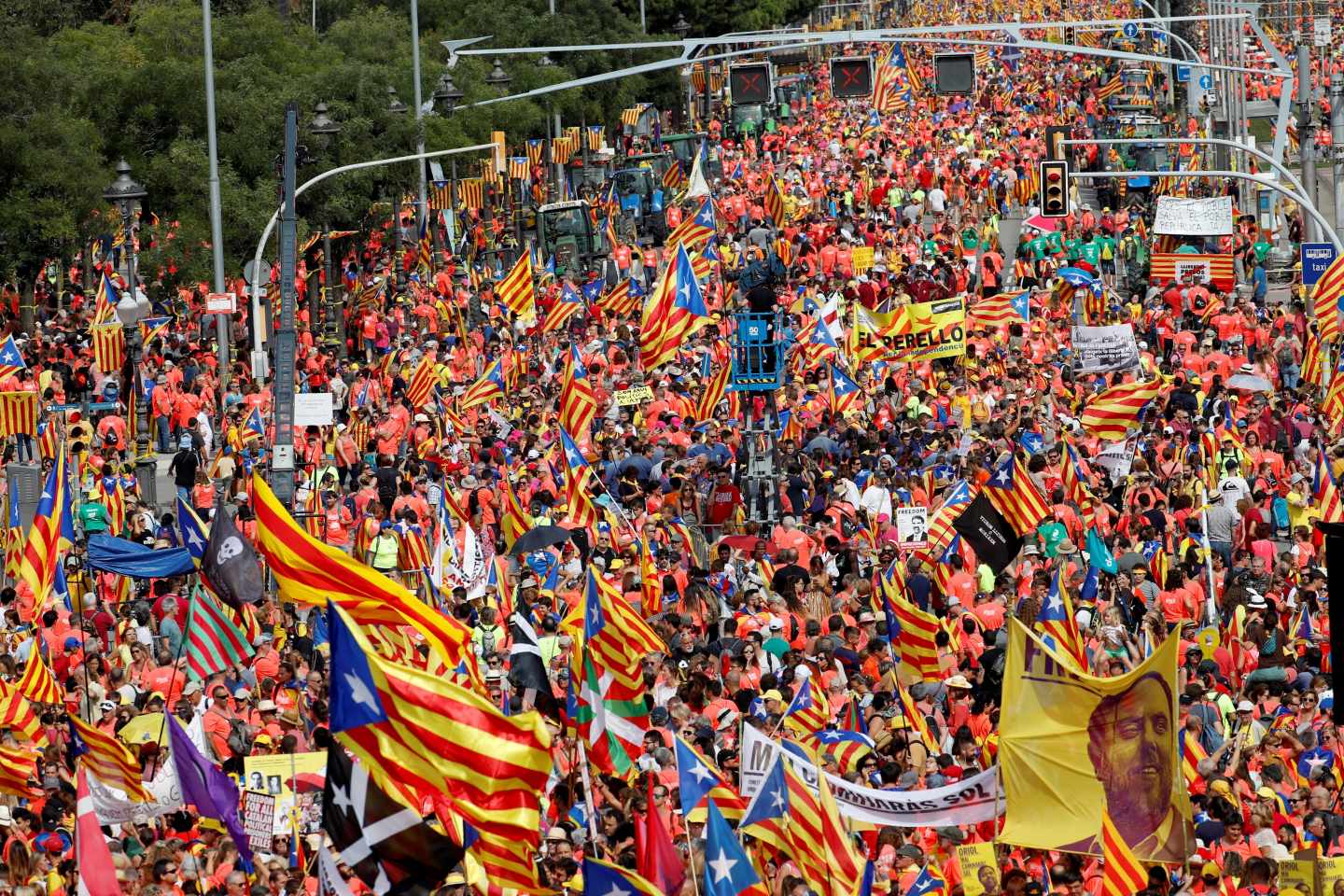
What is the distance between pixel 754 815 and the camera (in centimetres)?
1538

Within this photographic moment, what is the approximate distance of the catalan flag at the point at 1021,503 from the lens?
24250mm

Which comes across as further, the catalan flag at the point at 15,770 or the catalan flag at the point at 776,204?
the catalan flag at the point at 776,204

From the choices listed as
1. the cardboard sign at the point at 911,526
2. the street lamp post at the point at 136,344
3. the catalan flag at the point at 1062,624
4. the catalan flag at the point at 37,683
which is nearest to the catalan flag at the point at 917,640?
the catalan flag at the point at 1062,624

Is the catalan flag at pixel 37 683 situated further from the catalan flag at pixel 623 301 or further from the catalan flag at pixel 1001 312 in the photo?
the catalan flag at pixel 623 301

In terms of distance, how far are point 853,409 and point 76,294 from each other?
22452mm

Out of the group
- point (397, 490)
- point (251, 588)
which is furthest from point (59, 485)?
point (397, 490)

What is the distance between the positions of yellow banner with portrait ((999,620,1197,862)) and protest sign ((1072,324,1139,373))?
17.6 m

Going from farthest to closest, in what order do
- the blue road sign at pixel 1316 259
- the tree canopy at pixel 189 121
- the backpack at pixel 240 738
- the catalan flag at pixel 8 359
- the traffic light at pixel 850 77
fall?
1. the tree canopy at pixel 189 121
2. the traffic light at pixel 850 77
3. the blue road sign at pixel 1316 259
4. the catalan flag at pixel 8 359
5. the backpack at pixel 240 738

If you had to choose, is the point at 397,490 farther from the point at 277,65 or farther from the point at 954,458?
the point at 277,65

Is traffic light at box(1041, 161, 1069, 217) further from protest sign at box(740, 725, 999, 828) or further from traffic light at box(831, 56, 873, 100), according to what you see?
protest sign at box(740, 725, 999, 828)

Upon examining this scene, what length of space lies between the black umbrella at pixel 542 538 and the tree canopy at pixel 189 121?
53.1 feet

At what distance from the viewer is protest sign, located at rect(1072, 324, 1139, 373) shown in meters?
32.8

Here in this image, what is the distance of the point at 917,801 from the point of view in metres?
15.6

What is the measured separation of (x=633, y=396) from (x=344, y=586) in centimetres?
1510
